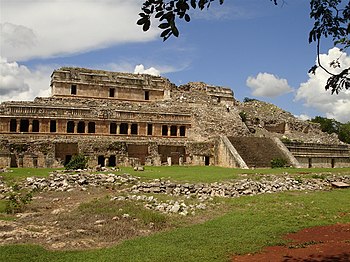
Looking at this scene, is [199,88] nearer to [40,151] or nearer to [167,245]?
[40,151]

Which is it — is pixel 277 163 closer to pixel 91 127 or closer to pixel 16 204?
pixel 91 127

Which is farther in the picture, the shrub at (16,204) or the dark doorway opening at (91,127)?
the dark doorway opening at (91,127)

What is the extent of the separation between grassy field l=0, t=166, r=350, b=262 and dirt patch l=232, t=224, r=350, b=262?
40cm

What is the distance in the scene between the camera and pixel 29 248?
401 inches

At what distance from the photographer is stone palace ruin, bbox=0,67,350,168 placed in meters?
30.1

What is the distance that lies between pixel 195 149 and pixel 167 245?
77.8 feet

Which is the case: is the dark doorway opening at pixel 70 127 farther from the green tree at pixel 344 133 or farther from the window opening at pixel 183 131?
the green tree at pixel 344 133

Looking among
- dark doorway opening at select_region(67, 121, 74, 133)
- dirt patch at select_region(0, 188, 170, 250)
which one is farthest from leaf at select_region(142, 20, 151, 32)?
dark doorway opening at select_region(67, 121, 74, 133)

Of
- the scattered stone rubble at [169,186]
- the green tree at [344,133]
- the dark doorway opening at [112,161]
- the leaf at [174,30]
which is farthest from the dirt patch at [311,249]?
the green tree at [344,133]

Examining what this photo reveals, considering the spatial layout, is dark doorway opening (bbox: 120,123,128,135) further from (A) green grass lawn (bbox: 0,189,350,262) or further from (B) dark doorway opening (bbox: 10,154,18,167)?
(A) green grass lawn (bbox: 0,189,350,262)

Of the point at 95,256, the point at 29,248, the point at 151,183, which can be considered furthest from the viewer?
the point at 151,183

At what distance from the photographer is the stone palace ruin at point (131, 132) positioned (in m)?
30.1

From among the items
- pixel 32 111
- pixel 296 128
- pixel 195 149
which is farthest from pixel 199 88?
pixel 32 111

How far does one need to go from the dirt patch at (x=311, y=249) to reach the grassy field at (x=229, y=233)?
40 centimetres
